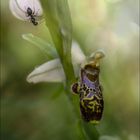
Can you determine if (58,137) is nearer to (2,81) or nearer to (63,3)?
(2,81)

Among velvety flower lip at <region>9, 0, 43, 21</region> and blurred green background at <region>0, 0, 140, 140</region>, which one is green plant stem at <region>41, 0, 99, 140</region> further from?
blurred green background at <region>0, 0, 140, 140</region>

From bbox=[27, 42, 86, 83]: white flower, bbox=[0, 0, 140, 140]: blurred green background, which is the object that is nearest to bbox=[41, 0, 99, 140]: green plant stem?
bbox=[27, 42, 86, 83]: white flower

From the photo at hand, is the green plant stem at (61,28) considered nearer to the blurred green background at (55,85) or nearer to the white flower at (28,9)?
the white flower at (28,9)

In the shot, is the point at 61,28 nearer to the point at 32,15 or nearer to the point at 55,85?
the point at 32,15

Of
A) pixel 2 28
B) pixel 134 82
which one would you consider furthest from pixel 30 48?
pixel 134 82

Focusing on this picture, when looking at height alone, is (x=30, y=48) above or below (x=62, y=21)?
below

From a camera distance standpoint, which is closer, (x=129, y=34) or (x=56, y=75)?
(x=56, y=75)

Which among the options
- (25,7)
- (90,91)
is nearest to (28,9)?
(25,7)
